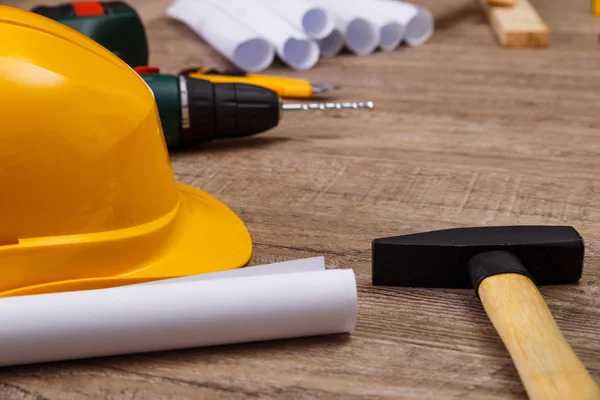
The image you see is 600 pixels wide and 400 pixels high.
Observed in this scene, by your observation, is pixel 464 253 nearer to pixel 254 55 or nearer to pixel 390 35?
pixel 254 55

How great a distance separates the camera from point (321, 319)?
2.32 ft

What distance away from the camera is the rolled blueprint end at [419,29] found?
186 centimetres

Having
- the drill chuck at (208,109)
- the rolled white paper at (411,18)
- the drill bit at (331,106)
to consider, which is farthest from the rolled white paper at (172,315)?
the rolled white paper at (411,18)

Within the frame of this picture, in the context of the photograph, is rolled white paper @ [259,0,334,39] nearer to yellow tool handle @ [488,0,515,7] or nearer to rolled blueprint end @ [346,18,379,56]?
rolled blueprint end @ [346,18,379,56]

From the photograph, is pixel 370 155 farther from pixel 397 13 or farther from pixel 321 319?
pixel 397 13

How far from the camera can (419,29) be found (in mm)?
1878

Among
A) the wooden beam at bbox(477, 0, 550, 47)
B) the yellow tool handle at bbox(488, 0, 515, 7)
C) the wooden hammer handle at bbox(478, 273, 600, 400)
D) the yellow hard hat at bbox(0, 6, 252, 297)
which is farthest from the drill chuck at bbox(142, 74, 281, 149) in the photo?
the yellow tool handle at bbox(488, 0, 515, 7)

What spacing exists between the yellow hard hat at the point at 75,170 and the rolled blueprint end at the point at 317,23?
0.96 meters

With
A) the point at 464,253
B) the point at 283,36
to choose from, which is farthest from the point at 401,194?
the point at 283,36

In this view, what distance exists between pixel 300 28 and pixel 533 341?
1173 millimetres

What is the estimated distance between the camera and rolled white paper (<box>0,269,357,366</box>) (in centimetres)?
67

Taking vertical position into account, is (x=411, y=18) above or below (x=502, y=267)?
below

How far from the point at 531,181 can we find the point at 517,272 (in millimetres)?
385

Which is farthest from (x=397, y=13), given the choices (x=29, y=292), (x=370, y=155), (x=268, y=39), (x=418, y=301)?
(x=29, y=292)
